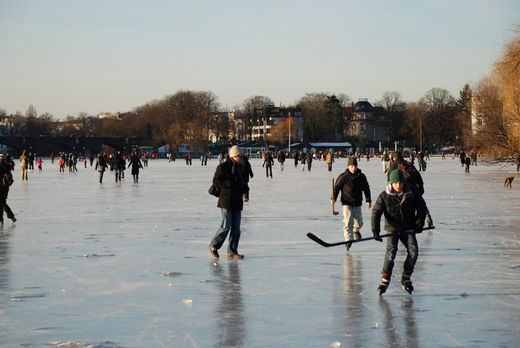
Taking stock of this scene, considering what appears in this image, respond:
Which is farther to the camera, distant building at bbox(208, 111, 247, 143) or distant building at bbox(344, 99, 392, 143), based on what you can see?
distant building at bbox(344, 99, 392, 143)

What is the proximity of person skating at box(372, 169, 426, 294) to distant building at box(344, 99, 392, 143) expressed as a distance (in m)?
128

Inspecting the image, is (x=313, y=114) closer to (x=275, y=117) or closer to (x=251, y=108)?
(x=251, y=108)

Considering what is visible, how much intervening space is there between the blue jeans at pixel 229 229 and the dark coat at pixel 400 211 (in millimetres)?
2410

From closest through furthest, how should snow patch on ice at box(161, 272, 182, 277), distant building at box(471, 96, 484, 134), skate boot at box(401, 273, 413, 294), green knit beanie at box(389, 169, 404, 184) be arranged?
1. green knit beanie at box(389, 169, 404, 184)
2. skate boot at box(401, 273, 413, 294)
3. snow patch on ice at box(161, 272, 182, 277)
4. distant building at box(471, 96, 484, 134)

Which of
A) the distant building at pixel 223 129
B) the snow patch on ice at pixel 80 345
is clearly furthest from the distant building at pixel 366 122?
the snow patch on ice at pixel 80 345

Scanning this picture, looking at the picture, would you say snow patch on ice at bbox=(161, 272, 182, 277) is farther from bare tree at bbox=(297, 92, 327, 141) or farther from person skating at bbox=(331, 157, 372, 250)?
bare tree at bbox=(297, 92, 327, 141)

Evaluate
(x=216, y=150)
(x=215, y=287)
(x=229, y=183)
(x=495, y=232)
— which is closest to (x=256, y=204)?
(x=495, y=232)

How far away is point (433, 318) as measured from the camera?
520 cm

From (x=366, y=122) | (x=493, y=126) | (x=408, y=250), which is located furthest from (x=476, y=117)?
(x=366, y=122)

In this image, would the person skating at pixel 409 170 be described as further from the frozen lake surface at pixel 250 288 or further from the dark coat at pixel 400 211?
the dark coat at pixel 400 211

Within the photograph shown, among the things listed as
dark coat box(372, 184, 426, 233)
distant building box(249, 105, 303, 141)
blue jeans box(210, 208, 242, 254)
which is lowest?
blue jeans box(210, 208, 242, 254)

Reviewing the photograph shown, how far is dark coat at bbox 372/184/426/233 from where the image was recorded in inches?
237

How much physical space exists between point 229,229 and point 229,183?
0.55 metres

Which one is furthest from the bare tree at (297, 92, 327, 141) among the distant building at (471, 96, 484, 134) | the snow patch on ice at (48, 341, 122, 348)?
the snow patch on ice at (48, 341, 122, 348)
